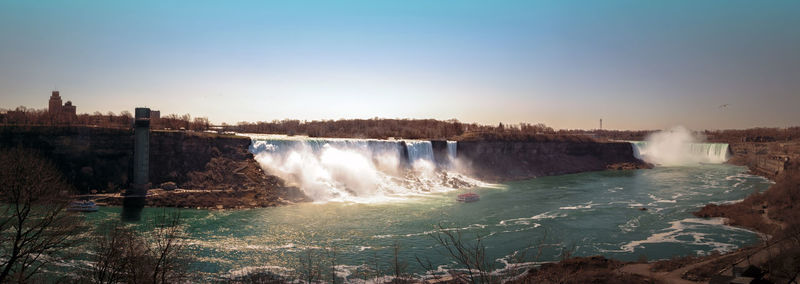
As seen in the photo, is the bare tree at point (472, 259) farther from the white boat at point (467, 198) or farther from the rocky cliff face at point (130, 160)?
the rocky cliff face at point (130, 160)

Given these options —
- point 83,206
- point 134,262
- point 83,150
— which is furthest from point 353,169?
point 134,262

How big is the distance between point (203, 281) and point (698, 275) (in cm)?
2012

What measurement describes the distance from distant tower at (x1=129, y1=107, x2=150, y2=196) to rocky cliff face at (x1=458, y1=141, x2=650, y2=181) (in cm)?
3911

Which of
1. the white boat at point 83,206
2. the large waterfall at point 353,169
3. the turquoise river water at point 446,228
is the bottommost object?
the turquoise river water at point 446,228

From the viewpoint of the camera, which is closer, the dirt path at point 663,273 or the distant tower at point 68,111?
the dirt path at point 663,273

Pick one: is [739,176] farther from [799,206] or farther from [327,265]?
[327,265]

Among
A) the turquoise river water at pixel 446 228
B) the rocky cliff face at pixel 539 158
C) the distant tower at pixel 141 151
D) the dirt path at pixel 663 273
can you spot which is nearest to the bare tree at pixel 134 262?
the turquoise river water at pixel 446 228

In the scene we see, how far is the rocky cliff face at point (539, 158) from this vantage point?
64.3 meters

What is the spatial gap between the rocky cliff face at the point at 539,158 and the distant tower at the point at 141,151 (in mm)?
39105

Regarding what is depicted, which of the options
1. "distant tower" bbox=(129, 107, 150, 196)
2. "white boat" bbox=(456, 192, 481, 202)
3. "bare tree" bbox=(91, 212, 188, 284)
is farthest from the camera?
"white boat" bbox=(456, 192, 481, 202)

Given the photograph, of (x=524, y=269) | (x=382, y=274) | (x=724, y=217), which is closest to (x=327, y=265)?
(x=382, y=274)

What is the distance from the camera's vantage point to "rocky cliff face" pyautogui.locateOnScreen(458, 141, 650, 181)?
64.3 m

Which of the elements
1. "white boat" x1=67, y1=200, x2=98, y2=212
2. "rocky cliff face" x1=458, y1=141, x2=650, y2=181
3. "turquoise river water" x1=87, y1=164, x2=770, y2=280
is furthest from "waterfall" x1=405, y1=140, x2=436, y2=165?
"white boat" x1=67, y1=200, x2=98, y2=212

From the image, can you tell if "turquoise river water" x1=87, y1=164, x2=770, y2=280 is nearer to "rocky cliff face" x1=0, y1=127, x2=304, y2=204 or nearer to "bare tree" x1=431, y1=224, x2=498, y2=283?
"bare tree" x1=431, y1=224, x2=498, y2=283
